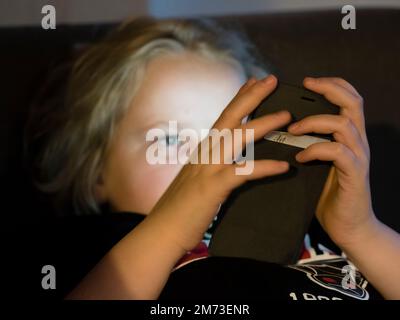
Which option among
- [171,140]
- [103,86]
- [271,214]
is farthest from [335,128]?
[103,86]

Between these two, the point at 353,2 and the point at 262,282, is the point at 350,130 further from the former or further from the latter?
the point at 353,2

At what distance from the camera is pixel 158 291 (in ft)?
1.98

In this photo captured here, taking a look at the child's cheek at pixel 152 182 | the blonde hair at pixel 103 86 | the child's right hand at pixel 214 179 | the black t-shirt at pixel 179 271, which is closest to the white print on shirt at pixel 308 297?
the black t-shirt at pixel 179 271

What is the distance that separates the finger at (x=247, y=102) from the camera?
566mm

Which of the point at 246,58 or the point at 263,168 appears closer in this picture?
the point at 263,168

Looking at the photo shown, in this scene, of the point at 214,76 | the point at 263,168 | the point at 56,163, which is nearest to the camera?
the point at 263,168

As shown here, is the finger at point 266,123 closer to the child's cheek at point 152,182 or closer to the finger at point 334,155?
the finger at point 334,155

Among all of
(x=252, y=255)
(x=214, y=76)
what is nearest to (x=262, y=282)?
(x=252, y=255)

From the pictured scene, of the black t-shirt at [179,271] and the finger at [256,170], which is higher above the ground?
the finger at [256,170]

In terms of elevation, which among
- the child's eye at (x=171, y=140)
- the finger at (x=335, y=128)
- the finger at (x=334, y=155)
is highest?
the child's eye at (x=171, y=140)

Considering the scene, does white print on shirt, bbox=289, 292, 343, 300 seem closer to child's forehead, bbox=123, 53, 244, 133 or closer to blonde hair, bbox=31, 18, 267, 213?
child's forehead, bbox=123, 53, 244, 133

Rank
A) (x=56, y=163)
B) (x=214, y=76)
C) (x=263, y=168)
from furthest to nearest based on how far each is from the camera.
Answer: (x=56, y=163) → (x=214, y=76) → (x=263, y=168)

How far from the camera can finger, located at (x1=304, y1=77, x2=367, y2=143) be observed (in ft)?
1.90

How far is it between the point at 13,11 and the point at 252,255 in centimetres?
75
